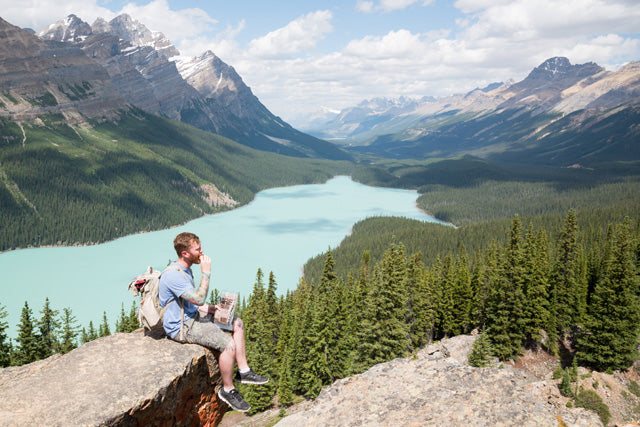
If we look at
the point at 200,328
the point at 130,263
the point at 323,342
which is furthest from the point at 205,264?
the point at 130,263

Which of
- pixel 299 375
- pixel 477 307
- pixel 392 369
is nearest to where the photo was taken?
pixel 392 369

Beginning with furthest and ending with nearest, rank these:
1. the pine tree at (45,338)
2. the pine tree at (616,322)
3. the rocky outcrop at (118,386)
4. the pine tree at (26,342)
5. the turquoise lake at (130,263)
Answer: the turquoise lake at (130,263) → the pine tree at (45,338) → the pine tree at (26,342) → the pine tree at (616,322) → the rocky outcrop at (118,386)

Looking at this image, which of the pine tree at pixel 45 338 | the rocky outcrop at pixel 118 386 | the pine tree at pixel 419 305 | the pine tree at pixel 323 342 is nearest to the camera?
the rocky outcrop at pixel 118 386

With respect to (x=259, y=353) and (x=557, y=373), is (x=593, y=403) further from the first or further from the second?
(x=259, y=353)

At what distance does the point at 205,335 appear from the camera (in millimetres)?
11547

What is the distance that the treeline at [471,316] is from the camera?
40094 millimetres

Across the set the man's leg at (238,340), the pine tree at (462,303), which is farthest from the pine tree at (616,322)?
the man's leg at (238,340)

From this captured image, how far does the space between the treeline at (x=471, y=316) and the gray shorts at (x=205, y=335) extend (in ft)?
91.2

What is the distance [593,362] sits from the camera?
44.0m

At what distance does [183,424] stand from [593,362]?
4870 cm

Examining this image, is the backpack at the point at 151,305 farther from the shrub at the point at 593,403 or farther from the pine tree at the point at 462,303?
the pine tree at the point at 462,303

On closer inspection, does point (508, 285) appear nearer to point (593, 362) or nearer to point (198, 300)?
point (593, 362)

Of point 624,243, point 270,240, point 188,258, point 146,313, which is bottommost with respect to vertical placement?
point 270,240

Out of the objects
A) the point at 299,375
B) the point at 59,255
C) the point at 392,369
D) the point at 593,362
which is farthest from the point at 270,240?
the point at 392,369
